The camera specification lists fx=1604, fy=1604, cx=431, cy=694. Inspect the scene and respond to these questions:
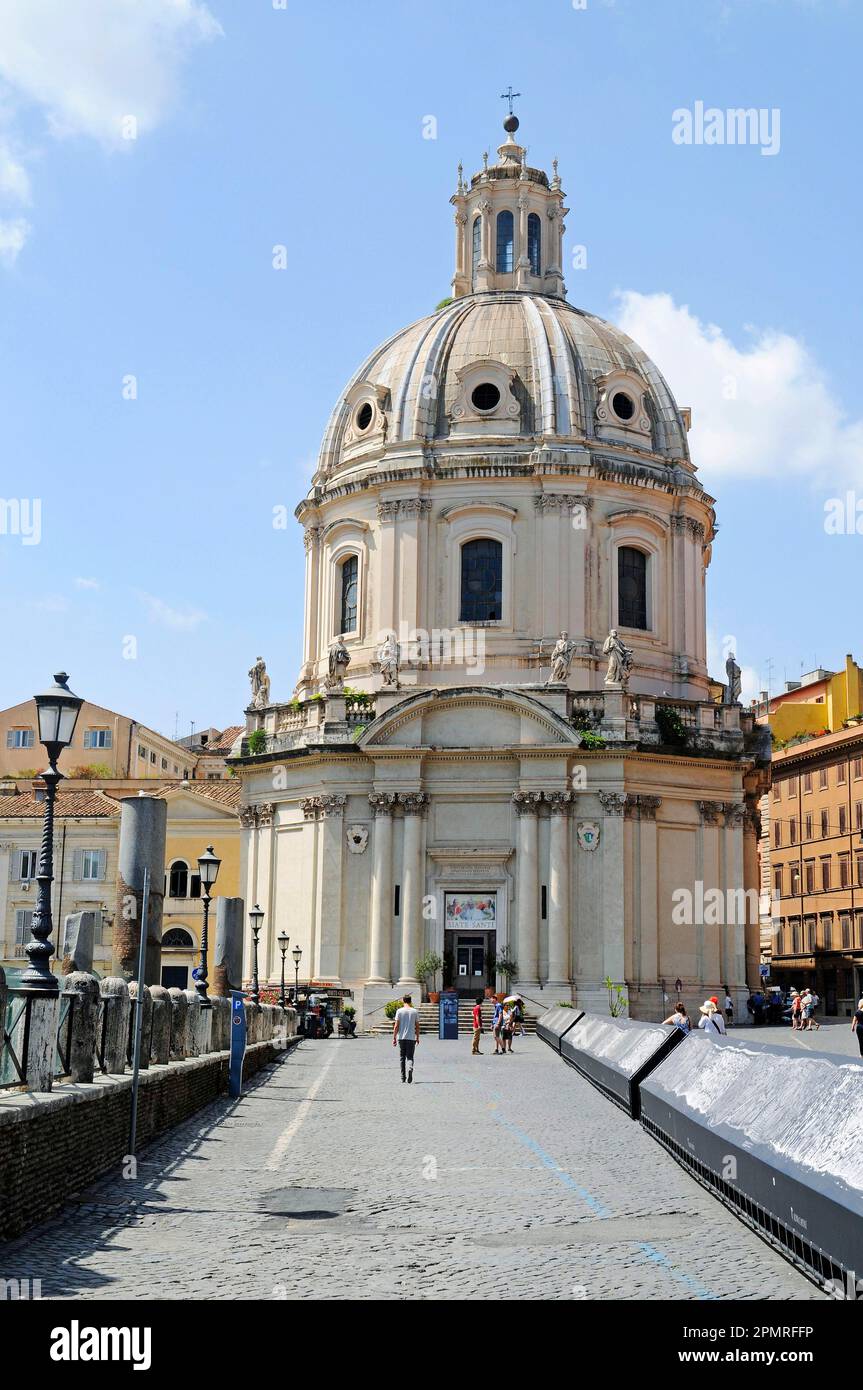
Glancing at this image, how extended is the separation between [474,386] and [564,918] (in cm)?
1983

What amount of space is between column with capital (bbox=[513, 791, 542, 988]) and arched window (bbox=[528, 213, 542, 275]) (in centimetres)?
2359

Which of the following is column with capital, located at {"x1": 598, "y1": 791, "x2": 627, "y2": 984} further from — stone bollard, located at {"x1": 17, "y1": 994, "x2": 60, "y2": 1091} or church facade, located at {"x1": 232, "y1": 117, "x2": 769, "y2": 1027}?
stone bollard, located at {"x1": 17, "y1": 994, "x2": 60, "y2": 1091}

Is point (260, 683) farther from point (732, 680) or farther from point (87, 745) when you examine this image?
point (87, 745)

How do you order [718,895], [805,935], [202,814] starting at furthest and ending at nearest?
[805,935] → [202,814] → [718,895]

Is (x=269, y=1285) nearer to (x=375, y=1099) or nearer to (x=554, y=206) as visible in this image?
(x=375, y=1099)

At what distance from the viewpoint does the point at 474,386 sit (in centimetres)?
5812

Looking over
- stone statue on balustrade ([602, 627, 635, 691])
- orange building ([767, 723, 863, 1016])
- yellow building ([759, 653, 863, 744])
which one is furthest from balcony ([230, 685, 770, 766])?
yellow building ([759, 653, 863, 744])

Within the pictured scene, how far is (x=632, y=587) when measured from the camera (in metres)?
58.1

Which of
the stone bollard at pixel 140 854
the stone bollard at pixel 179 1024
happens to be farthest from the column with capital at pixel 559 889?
the stone bollard at pixel 140 854

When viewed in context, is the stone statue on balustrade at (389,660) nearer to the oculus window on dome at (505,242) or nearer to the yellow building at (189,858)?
the yellow building at (189,858)

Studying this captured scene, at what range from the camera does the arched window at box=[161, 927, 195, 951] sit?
68000 mm

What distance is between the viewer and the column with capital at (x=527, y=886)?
165 feet

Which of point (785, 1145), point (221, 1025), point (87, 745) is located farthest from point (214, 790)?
point (785, 1145)
